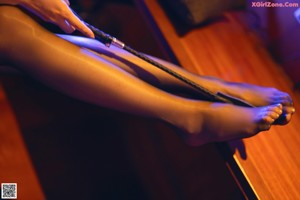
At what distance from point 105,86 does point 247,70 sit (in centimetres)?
62

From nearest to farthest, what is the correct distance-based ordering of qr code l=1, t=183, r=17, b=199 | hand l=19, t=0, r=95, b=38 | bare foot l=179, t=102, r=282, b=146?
hand l=19, t=0, r=95, b=38, bare foot l=179, t=102, r=282, b=146, qr code l=1, t=183, r=17, b=199

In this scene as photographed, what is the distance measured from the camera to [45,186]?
1.05 metres

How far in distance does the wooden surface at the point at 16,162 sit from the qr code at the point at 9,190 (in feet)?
0.04

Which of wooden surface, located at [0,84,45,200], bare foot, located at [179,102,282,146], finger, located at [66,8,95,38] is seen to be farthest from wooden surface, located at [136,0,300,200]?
wooden surface, located at [0,84,45,200]

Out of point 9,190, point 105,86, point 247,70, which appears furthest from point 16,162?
point 247,70

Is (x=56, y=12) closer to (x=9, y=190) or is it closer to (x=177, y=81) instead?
(x=177, y=81)

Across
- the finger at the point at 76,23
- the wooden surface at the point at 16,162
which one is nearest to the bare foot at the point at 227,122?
the finger at the point at 76,23

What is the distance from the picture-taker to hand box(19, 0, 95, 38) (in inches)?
29.4

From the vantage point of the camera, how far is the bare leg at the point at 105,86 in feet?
2.51

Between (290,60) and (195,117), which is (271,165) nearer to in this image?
(195,117)

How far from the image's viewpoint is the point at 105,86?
0.80m

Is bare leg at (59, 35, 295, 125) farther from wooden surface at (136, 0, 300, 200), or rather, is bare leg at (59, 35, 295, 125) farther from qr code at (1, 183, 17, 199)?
qr code at (1, 183, 17, 199)

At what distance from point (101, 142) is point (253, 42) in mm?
712

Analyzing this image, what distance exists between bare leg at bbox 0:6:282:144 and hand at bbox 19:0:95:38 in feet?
0.11
